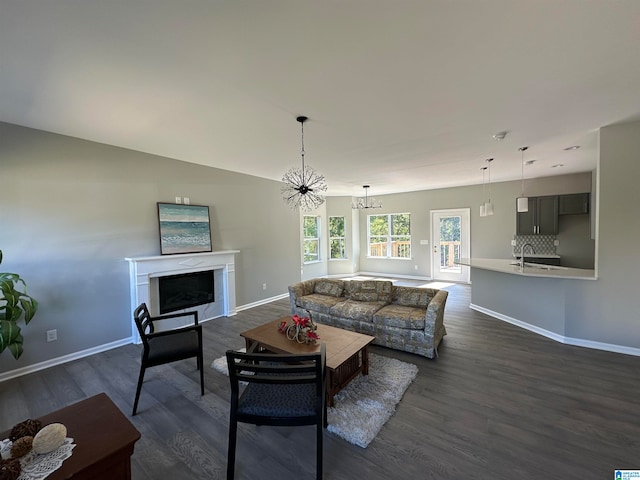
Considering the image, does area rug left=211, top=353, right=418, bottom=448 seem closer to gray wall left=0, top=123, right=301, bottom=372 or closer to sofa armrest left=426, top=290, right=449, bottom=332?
sofa armrest left=426, top=290, right=449, bottom=332

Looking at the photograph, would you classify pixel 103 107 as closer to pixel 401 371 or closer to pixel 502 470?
pixel 401 371

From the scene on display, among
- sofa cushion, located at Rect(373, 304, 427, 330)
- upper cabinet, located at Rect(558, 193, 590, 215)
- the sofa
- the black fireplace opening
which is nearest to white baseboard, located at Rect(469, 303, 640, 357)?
the sofa

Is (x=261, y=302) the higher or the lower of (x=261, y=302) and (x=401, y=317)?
the lower

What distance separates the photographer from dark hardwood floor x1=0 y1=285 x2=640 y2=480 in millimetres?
1692

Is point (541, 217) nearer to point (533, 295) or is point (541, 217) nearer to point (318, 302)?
point (533, 295)

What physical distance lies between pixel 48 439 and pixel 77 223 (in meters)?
3.05

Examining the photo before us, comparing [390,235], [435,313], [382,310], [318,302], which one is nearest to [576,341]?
[435,313]

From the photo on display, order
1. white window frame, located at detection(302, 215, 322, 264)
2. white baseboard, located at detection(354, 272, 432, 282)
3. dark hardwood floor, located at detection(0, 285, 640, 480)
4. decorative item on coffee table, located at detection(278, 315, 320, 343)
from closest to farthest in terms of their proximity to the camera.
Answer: dark hardwood floor, located at detection(0, 285, 640, 480) < decorative item on coffee table, located at detection(278, 315, 320, 343) < white window frame, located at detection(302, 215, 322, 264) < white baseboard, located at detection(354, 272, 432, 282)

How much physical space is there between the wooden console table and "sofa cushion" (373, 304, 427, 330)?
2723 millimetres

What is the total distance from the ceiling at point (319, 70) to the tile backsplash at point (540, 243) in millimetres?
3469

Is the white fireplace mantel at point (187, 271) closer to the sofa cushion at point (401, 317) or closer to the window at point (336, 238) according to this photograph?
the sofa cushion at point (401, 317)

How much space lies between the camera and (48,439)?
3.81 ft

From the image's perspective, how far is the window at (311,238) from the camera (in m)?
7.85

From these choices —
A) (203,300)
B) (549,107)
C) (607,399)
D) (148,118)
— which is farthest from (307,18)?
(203,300)
